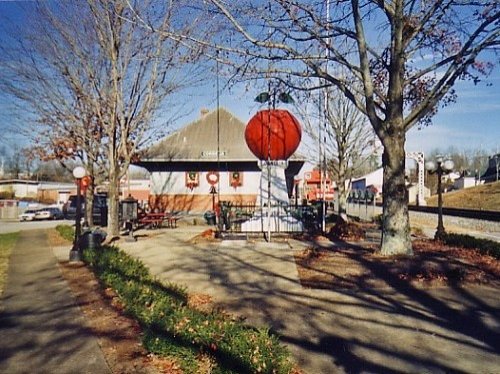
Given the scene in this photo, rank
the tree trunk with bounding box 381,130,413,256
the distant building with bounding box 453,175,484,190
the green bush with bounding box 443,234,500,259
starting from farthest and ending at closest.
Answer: the distant building with bounding box 453,175,484,190
the green bush with bounding box 443,234,500,259
the tree trunk with bounding box 381,130,413,256

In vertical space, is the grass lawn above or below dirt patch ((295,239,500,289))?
below

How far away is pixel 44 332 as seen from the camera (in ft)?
19.5

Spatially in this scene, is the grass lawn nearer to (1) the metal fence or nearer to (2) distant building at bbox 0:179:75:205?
(1) the metal fence

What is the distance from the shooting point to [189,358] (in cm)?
447

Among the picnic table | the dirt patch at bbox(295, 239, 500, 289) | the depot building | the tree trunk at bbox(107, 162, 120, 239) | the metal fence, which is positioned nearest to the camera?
the dirt patch at bbox(295, 239, 500, 289)

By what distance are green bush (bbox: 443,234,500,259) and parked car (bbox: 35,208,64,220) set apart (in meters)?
36.5

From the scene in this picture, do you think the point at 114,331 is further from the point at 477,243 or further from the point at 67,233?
the point at 67,233

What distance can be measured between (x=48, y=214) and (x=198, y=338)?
41.1 metres

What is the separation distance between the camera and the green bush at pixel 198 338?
4.11 m

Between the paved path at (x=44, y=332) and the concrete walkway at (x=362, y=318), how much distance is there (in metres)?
2.04

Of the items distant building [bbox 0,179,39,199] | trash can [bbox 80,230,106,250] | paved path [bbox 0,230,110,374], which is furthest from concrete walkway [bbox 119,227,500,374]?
distant building [bbox 0,179,39,199]

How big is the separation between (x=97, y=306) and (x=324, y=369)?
4065 millimetres

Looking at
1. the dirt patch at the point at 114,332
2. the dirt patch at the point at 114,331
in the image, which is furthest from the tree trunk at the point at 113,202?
the dirt patch at the point at 114,332

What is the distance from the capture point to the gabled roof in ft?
97.8
